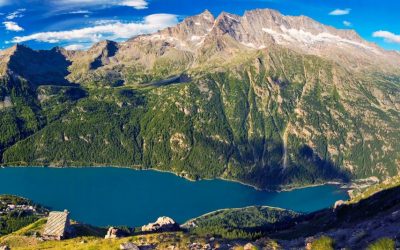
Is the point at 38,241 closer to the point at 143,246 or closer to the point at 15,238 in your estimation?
the point at 15,238

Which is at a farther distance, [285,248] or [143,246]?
[143,246]

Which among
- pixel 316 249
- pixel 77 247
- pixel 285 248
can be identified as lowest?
pixel 77 247

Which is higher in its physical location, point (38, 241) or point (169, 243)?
point (169, 243)

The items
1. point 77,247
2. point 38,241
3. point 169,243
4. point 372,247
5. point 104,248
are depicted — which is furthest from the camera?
point 38,241

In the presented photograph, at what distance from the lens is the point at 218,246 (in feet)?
224

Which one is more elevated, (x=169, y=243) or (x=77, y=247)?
(x=169, y=243)

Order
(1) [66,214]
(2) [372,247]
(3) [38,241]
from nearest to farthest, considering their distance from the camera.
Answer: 1. (2) [372,247]
2. (3) [38,241]
3. (1) [66,214]

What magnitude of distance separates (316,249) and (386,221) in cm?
1977

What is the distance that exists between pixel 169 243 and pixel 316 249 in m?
33.9

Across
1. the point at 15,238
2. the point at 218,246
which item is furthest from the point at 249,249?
the point at 15,238

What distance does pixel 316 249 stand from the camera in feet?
156

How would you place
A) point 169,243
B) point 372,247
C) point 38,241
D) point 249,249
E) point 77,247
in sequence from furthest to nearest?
1. point 38,241
2. point 77,247
3. point 169,243
4. point 249,249
5. point 372,247

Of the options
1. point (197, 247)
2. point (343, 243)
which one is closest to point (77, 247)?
point (197, 247)

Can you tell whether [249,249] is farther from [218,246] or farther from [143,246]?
[143,246]
